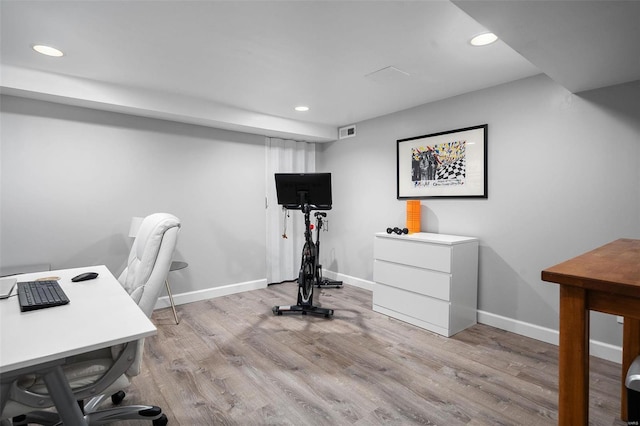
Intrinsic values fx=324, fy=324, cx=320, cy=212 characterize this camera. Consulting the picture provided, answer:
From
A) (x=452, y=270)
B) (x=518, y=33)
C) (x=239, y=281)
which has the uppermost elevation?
(x=518, y=33)

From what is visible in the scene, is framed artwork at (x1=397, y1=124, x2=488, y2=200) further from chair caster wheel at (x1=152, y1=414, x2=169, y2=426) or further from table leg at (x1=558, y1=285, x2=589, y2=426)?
chair caster wheel at (x1=152, y1=414, x2=169, y2=426)

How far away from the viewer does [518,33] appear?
1.64 metres

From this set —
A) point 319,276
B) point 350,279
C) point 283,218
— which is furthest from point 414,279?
point 283,218

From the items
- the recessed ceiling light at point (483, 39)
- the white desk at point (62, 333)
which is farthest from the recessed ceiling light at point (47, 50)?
the recessed ceiling light at point (483, 39)

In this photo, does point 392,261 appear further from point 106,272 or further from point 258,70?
point 106,272

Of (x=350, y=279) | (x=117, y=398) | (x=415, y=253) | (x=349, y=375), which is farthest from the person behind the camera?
(x=350, y=279)

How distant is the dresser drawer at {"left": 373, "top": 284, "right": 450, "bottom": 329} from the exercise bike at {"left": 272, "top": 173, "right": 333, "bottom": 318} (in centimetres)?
62

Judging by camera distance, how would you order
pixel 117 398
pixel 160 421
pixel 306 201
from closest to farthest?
pixel 160 421
pixel 117 398
pixel 306 201

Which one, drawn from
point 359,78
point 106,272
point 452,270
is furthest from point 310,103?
point 106,272

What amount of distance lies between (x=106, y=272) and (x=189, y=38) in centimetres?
159

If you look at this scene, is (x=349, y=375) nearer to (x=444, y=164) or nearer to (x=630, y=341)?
(x=630, y=341)

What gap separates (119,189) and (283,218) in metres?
2.08

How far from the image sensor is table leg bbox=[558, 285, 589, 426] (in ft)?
3.48

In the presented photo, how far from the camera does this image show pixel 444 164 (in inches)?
135
